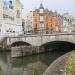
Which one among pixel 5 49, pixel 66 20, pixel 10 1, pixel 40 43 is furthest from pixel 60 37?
pixel 66 20

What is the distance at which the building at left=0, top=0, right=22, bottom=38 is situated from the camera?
2274 inches

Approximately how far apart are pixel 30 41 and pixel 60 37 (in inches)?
294

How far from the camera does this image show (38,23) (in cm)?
8544

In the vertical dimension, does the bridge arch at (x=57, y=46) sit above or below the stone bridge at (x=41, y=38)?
below

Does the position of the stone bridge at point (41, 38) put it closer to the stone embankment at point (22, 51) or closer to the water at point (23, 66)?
the stone embankment at point (22, 51)

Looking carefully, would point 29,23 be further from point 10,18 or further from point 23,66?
point 23,66

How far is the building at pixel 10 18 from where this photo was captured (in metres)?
57.8

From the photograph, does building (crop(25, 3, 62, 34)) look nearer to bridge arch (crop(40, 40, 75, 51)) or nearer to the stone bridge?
bridge arch (crop(40, 40, 75, 51))

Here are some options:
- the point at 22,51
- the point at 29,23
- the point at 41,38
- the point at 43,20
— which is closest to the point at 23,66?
the point at 22,51

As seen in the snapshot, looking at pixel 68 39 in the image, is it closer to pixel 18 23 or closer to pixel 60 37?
pixel 60 37

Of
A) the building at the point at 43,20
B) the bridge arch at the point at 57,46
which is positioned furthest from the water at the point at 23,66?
the building at the point at 43,20

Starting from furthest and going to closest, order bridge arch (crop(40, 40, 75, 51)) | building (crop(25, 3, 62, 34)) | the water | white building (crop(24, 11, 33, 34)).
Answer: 1. white building (crop(24, 11, 33, 34))
2. building (crop(25, 3, 62, 34))
3. bridge arch (crop(40, 40, 75, 51))
4. the water

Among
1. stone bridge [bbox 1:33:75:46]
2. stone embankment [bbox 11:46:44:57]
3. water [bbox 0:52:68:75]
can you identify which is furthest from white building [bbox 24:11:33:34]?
water [bbox 0:52:68:75]

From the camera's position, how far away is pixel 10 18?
200 feet
